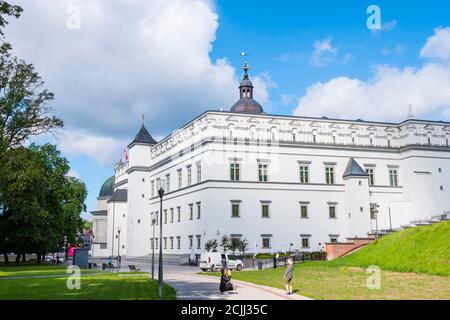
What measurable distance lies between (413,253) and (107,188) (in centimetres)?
8391

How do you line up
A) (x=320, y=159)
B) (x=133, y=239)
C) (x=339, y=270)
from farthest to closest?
(x=133, y=239) < (x=320, y=159) < (x=339, y=270)

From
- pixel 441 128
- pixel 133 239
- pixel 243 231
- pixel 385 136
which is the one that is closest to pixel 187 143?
→ pixel 243 231

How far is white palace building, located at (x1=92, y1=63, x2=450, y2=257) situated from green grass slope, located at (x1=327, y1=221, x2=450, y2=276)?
777 inches

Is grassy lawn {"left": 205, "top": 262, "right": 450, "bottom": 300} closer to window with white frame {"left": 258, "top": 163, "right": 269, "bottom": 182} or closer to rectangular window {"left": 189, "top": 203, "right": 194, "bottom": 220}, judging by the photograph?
window with white frame {"left": 258, "top": 163, "right": 269, "bottom": 182}

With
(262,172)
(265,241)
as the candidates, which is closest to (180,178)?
(262,172)

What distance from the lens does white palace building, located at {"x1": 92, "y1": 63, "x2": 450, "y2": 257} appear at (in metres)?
52.9

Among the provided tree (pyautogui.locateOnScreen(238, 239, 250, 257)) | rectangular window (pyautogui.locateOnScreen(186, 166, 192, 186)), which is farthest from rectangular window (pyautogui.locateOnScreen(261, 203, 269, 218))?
rectangular window (pyautogui.locateOnScreen(186, 166, 192, 186))

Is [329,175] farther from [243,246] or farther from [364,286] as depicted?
[364,286]

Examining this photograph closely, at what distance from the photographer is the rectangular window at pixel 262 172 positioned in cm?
5451

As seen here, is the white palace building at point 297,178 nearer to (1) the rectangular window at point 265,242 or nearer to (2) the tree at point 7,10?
(1) the rectangular window at point 265,242

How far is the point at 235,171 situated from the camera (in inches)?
2111

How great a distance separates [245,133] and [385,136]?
18437 mm

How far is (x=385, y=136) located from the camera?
196ft
